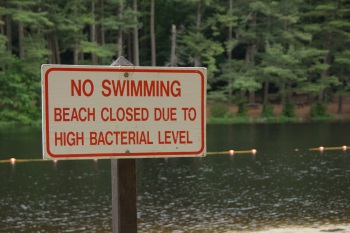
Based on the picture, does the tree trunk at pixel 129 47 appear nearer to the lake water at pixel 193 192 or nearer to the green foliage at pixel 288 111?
the green foliage at pixel 288 111

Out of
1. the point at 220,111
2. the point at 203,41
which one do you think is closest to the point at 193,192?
the point at 220,111

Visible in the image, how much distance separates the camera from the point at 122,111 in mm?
2896

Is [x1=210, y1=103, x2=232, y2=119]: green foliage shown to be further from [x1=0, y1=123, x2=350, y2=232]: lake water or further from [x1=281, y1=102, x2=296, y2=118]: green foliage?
[x1=0, y1=123, x2=350, y2=232]: lake water

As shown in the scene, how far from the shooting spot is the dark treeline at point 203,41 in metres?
41.8

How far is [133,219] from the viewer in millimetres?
3020

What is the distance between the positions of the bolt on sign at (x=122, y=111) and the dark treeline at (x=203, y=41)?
38664 mm

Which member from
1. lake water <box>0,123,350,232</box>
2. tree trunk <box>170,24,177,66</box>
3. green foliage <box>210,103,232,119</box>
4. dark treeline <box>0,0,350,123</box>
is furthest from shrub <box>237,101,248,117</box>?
lake water <box>0,123,350,232</box>

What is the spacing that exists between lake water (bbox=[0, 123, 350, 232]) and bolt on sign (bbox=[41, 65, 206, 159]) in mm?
9169

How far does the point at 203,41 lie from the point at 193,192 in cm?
3344

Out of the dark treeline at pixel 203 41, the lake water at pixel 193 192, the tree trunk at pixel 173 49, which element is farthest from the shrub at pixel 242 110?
the lake water at pixel 193 192

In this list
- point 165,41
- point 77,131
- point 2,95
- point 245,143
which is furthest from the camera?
point 165,41

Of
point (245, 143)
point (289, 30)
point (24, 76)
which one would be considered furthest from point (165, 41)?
point (245, 143)

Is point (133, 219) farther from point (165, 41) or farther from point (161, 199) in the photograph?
point (165, 41)

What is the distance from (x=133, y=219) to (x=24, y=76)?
4104 cm
